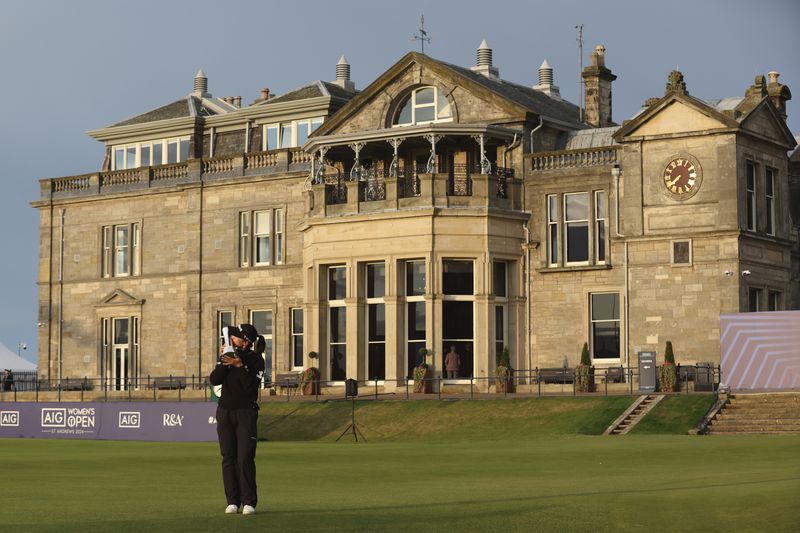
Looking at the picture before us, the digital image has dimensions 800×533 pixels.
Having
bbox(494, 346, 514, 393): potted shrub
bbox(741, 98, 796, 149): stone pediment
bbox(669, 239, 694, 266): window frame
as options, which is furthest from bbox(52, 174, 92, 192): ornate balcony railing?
bbox(741, 98, 796, 149): stone pediment

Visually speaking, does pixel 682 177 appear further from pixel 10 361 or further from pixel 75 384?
pixel 10 361

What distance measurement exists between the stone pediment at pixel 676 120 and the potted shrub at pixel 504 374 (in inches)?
337

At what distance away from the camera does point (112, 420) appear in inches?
1860

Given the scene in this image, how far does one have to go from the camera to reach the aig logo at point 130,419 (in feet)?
152

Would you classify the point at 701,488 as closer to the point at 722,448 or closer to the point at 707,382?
the point at 722,448

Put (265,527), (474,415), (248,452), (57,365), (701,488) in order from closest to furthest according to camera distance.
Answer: (265,527) < (248,452) < (701,488) < (474,415) < (57,365)

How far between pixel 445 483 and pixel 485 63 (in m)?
43.3

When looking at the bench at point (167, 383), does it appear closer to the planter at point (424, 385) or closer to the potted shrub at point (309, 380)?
the potted shrub at point (309, 380)

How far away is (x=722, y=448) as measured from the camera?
32625 millimetres

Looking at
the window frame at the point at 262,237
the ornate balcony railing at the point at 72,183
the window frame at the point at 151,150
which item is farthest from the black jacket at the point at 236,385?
the ornate balcony railing at the point at 72,183

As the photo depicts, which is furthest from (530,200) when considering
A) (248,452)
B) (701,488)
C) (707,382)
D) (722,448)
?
(248,452)

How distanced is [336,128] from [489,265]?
918 cm

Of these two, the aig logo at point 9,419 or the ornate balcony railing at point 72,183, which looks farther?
the ornate balcony railing at point 72,183

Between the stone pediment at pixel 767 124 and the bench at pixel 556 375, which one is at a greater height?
the stone pediment at pixel 767 124
